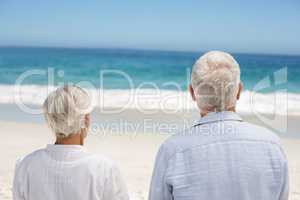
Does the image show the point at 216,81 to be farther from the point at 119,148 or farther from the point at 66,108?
the point at 119,148

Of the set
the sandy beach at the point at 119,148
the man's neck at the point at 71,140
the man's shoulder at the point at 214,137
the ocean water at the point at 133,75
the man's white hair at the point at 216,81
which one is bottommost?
the sandy beach at the point at 119,148

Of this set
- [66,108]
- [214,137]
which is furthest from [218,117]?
[66,108]

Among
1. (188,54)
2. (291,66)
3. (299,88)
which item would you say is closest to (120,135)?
(299,88)

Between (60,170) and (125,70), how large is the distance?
1554 centimetres

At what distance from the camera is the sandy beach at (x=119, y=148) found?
3.71m

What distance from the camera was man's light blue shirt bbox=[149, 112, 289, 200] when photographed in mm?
1441

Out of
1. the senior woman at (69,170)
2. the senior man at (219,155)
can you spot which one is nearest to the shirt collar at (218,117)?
the senior man at (219,155)

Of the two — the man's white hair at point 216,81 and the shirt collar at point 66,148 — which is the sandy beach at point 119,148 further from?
the man's white hair at point 216,81

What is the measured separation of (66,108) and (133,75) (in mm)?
14434

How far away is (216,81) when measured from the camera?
1442 mm

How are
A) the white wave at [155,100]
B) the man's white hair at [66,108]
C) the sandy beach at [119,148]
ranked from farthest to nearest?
the white wave at [155,100], the sandy beach at [119,148], the man's white hair at [66,108]

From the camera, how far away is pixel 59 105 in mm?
1604

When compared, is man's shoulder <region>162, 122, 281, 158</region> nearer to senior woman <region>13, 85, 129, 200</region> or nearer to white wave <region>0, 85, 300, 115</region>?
senior woman <region>13, 85, 129, 200</region>

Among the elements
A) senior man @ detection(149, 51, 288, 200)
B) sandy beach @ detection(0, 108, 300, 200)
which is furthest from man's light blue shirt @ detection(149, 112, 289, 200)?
sandy beach @ detection(0, 108, 300, 200)
